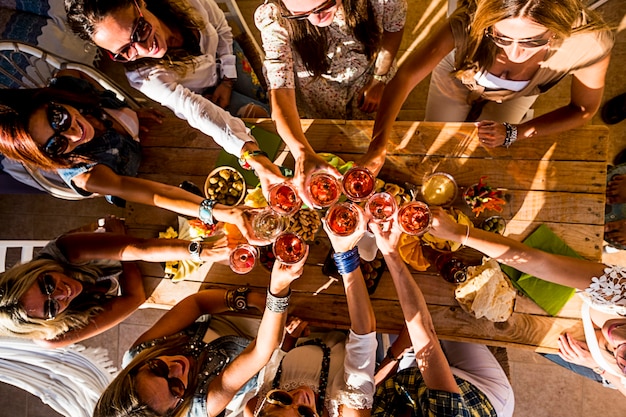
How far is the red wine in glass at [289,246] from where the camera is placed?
191cm

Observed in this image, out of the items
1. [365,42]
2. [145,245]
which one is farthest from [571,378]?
[145,245]

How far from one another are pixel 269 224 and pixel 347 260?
1.51 ft

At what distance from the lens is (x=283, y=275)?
6.23 feet

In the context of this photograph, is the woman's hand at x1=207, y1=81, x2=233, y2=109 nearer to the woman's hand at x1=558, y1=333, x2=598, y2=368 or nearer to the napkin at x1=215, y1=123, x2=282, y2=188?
the napkin at x1=215, y1=123, x2=282, y2=188

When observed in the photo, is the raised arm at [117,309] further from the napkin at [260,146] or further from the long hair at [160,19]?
the long hair at [160,19]

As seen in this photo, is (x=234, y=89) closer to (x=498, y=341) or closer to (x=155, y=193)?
(x=155, y=193)

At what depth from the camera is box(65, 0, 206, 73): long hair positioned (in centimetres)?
182

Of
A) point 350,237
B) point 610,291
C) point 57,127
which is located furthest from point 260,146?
point 610,291

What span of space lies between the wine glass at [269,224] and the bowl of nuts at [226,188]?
28 centimetres

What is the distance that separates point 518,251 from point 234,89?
207 cm

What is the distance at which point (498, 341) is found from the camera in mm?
2080

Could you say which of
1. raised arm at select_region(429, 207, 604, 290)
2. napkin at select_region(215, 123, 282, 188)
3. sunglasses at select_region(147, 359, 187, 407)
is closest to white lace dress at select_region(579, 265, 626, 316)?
raised arm at select_region(429, 207, 604, 290)

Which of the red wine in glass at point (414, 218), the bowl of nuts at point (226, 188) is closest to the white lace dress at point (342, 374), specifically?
the red wine in glass at point (414, 218)

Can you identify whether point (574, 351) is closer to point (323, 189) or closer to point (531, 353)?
point (531, 353)
